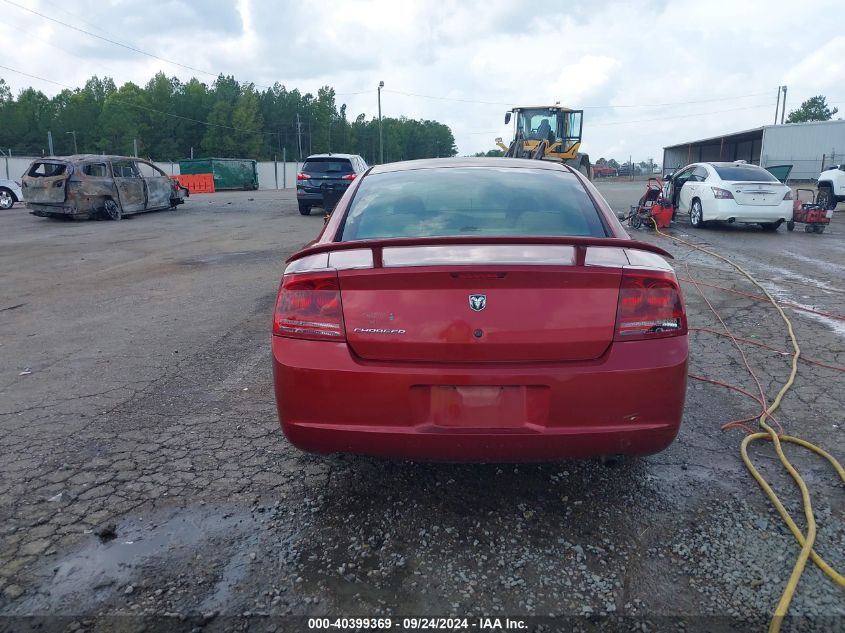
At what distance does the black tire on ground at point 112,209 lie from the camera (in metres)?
17.9

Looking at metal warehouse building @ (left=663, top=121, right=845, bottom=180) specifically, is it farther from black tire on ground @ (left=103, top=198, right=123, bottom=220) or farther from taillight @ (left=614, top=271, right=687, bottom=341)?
taillight @ (left=614, top=271, right=687, bottom=341)

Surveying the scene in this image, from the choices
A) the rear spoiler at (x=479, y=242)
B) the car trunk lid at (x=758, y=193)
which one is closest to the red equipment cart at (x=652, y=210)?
the car trunk lid at (x=758, y=193)

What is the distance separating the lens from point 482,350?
8.31ft

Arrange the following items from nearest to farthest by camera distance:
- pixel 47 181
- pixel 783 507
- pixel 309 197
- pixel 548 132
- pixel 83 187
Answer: pixel 783 507
pixel 47 181
pixel 83 187
pixel 309 197
pixel 548 132

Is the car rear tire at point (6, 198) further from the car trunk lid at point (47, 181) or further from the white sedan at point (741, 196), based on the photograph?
the white sedan at point (741, 196)

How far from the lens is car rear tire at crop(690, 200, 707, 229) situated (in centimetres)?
1474

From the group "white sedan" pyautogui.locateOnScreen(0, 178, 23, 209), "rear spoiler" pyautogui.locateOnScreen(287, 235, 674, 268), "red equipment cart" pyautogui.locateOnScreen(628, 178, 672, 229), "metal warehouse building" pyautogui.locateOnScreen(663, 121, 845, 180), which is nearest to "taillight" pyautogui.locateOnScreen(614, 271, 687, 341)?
"rear spoiler" pyautogui.locateOnScreen(287, 235, 674, 268)

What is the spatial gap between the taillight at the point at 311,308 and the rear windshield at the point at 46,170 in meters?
17.3

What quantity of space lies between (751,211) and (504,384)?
13399mm

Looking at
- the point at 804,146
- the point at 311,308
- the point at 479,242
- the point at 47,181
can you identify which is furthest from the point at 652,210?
the point at 804,146

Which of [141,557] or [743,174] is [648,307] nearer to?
[141,557]

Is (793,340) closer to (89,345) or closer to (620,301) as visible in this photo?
(620,301)

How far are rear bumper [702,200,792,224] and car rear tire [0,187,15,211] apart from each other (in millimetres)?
23191

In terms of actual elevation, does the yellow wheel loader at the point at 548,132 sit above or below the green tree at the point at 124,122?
below
